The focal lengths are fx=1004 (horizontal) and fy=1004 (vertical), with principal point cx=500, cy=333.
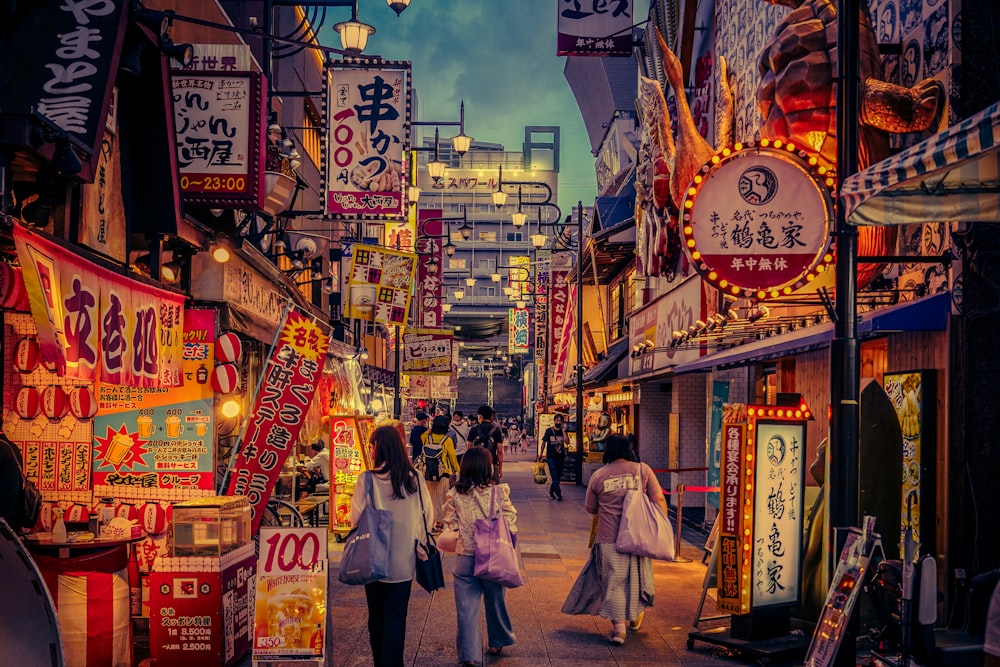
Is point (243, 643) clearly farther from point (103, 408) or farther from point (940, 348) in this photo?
point (940, 348)

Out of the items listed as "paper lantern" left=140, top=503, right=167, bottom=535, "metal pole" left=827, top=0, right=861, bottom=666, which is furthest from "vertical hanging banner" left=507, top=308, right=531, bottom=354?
"metal pole" left=827, top=0, right=861, bottom=666

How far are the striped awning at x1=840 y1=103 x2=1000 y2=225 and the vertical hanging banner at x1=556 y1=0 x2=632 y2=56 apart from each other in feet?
62.5

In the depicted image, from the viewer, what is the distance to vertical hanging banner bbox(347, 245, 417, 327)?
23375 mm

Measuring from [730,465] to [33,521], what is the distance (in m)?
5.98

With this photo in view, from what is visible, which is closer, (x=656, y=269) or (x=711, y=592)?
(x=711, y=592)

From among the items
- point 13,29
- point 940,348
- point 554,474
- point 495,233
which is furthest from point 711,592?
point 495,233

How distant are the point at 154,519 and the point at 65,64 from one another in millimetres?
4989

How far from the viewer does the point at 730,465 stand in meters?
9.34

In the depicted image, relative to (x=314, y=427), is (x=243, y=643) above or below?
below

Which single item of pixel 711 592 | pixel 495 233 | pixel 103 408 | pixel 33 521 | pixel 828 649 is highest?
pixel 495 233

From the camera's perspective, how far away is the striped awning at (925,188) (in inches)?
193

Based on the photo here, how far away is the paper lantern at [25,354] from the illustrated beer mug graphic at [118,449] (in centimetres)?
200

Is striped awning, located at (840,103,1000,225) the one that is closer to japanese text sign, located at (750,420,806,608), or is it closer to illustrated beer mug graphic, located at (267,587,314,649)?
japanese text sign, located at (750,420,806,608)

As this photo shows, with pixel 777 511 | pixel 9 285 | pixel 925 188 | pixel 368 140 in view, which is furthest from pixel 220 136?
pixel 925 188
